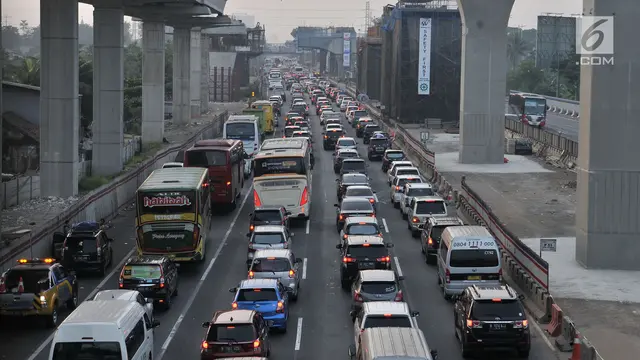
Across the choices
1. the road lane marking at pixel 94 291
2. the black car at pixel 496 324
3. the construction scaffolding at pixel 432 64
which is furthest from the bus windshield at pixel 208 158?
the construction scaffolding at pixel 432 64

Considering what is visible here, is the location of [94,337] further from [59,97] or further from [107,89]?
[107,89]

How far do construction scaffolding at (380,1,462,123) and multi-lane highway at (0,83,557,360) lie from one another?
155 ft

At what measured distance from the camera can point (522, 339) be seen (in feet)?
70.6

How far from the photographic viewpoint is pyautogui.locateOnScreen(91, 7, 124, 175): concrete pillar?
174 feet

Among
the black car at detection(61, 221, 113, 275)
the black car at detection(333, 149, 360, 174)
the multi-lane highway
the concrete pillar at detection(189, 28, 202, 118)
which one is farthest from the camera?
the concrete pillar at detection(189, 28, 202, 118)

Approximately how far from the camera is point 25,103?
212ft

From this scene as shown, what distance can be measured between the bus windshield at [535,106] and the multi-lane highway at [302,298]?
172 ft

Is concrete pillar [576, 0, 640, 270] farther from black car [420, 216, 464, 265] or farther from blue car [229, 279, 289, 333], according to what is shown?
blue car [229, 279, 289, 333]

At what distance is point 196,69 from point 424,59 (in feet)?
92.0

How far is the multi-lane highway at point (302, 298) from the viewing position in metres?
23.5

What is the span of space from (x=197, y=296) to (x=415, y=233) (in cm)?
1176

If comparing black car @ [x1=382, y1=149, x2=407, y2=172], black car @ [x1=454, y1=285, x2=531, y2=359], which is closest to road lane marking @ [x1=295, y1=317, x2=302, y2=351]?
black car @ [x1=454, y1=285, x2=531, y2=359]

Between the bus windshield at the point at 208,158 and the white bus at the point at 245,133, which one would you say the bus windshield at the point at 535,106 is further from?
the bus windshield at the point at 208,158

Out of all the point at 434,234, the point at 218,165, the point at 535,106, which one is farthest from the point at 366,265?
the point at 535,106
